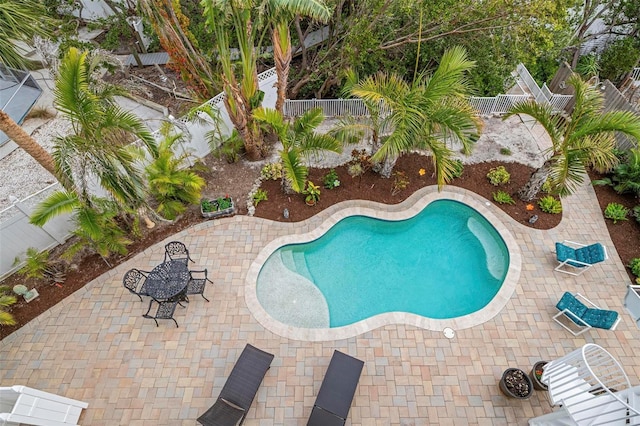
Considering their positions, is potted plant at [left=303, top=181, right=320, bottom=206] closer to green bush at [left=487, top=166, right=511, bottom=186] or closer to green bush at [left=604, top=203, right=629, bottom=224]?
green bush at [left=487, top=166, right=511, bottom=186]

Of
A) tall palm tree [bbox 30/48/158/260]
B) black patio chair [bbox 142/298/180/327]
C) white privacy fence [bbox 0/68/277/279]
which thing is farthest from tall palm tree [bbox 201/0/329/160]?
black patio chair [bbox 142/298/180/327]

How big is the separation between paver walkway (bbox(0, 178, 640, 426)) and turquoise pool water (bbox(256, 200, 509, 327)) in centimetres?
81

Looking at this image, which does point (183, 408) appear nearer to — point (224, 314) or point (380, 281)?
point (224, 314)

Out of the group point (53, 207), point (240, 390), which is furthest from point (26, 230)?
point (240, 390)

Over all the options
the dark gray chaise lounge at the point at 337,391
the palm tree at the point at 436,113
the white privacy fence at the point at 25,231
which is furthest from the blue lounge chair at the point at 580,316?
the white privacy fence at the point at 25,231

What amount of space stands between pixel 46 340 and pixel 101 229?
10.7 feet

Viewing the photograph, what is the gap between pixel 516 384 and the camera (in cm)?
789

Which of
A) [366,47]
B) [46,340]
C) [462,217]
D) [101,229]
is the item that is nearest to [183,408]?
[46,340]

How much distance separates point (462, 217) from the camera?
1209cm

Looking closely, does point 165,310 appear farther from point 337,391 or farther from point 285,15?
point 285,15

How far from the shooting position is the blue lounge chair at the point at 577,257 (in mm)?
9738

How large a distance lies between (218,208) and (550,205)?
1141 cm

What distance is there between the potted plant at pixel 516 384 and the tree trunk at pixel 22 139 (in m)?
12.1

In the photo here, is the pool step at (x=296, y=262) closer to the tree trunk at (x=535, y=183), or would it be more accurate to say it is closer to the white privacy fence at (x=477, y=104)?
the white privacy fence at (x=477, y=104)
